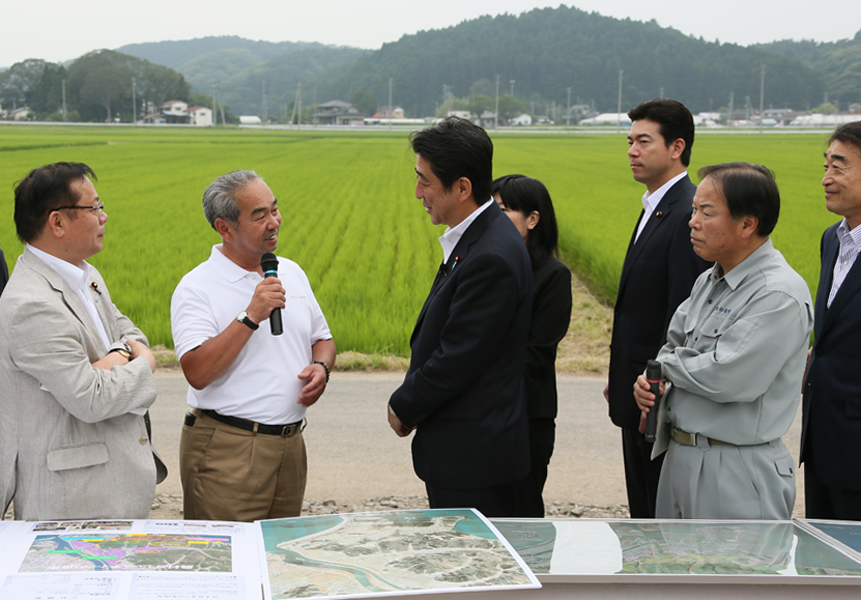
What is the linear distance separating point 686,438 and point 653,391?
7.7 inches

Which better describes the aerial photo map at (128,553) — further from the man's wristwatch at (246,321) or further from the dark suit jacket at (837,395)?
the dark suit jacket at (837,395)

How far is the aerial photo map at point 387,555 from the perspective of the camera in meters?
1.56

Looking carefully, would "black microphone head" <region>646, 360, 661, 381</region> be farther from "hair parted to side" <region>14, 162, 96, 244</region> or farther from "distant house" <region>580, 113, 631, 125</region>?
"distant house" <region>580, 113, 631, 125</region>

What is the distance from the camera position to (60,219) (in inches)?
86.0

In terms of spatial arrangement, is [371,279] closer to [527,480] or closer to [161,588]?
[527,480]

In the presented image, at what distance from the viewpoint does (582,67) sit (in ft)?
449

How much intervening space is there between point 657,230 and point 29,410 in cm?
242

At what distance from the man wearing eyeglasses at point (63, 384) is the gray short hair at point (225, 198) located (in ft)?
1.41

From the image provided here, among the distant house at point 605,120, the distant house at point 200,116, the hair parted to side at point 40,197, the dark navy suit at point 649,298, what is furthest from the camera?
the distant house at point 605,120

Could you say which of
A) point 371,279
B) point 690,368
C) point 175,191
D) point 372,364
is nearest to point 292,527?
point 690,368

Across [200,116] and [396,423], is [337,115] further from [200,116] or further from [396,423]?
[396,423]

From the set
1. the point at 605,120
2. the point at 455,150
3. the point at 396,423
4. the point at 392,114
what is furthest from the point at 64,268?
the point at 392,114

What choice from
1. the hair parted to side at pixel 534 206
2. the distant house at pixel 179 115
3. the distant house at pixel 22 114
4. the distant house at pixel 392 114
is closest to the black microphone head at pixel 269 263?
the hair parted to side at pixel 534 206

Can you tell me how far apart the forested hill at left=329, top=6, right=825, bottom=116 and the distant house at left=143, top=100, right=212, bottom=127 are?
51.5 meters
